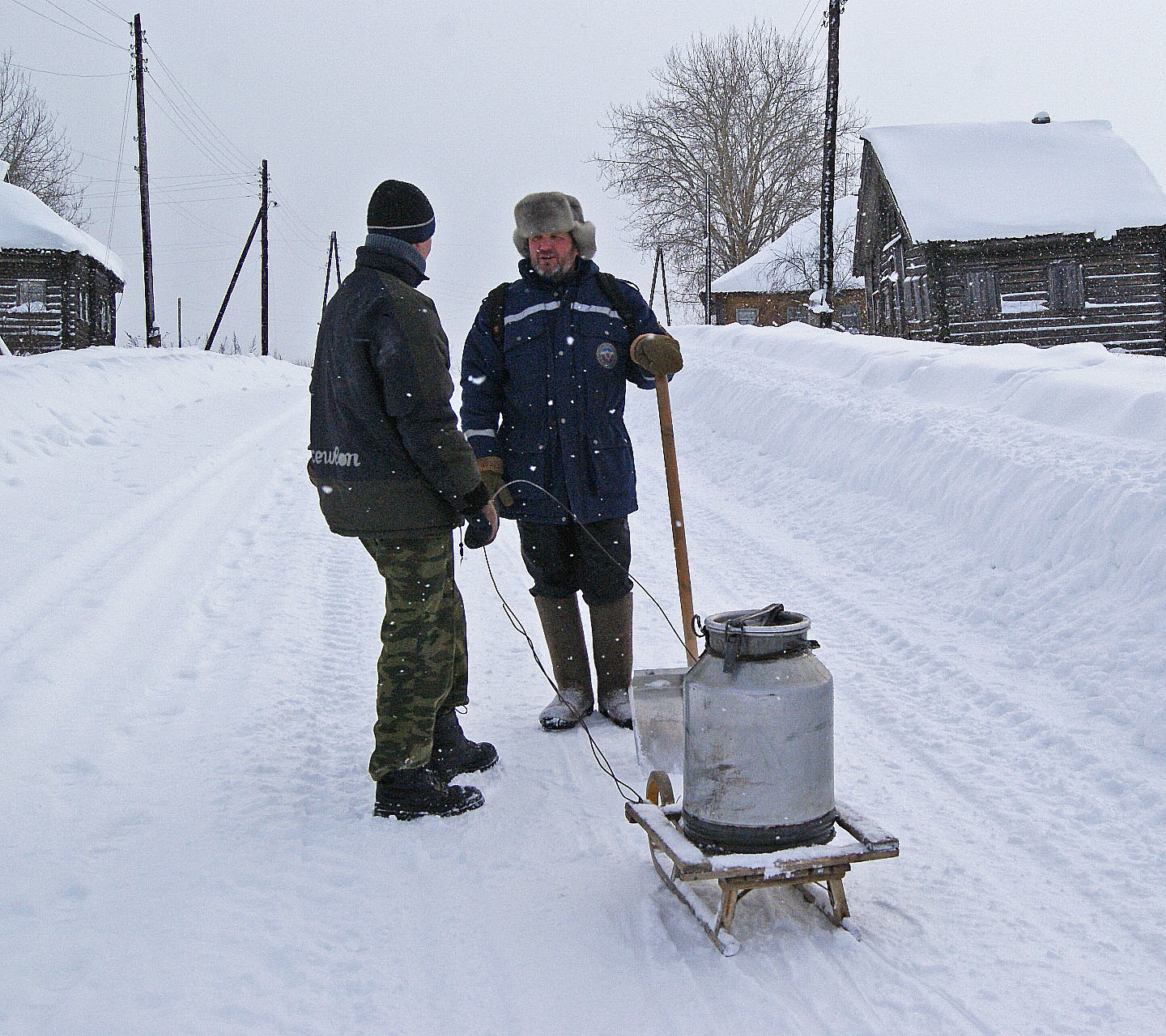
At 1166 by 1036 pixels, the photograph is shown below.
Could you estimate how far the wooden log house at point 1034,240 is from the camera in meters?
20.5

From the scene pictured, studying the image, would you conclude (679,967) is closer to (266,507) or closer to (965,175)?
(266,507)

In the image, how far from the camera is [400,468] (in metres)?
2.96

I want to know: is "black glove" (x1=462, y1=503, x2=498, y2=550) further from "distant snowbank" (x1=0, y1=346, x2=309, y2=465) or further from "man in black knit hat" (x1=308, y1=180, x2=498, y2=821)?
"distant snowbank" (x1=0, y1=346, x2=309, y2=465)

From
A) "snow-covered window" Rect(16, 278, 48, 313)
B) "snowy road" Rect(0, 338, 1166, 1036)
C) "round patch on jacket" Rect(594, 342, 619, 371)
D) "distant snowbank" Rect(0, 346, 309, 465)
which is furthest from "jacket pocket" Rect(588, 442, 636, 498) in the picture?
"snow-covered window" Rect(16, 278, 48, 313)

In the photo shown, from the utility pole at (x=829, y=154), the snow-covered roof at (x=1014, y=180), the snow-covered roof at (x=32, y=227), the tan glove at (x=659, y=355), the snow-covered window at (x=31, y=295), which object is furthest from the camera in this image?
the snow-covered window at (x=31, y=295)

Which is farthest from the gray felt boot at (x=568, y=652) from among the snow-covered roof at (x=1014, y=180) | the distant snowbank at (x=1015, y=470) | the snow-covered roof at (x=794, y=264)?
the snow-covered roof at (x=794, y=264)

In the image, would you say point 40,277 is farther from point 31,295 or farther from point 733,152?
point 733,152

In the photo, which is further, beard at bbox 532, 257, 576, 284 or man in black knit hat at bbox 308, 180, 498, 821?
beard at bbox 532, 257, 576, 284

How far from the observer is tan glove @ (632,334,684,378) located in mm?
3307

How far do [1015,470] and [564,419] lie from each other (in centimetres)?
311

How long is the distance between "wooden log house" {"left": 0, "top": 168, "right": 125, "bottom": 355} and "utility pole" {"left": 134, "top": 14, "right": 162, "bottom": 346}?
2.13m

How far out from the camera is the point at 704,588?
5395mm

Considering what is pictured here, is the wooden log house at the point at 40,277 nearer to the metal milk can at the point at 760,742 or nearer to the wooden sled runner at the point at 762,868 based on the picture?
the metal milk can at the point at 760,742

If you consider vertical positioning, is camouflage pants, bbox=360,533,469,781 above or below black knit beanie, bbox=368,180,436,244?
below
